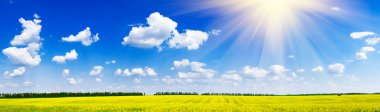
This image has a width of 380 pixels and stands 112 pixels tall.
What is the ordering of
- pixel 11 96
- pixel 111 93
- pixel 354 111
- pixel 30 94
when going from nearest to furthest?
pixel 354 111 → pixel 11 96 → pixel 30 94 → pixel 111 93

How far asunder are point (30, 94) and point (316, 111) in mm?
144244

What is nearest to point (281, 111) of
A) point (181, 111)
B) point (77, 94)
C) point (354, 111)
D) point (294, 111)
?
point (294, 111)

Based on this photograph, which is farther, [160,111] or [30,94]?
[30,94]

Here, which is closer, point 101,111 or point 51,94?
point 101,111

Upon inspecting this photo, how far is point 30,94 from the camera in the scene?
15725 centimetres

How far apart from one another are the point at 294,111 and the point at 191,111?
9389 millimetres

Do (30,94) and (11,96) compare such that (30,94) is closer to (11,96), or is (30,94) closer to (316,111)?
(11,96)

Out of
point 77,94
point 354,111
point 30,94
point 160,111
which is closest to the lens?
point 354,111

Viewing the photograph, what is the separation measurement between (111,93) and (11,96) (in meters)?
49.8

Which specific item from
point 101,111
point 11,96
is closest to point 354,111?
point 101,111

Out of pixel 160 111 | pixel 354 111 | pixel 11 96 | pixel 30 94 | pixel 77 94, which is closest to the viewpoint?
pixel 354 111

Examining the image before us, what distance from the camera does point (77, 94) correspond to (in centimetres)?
17600

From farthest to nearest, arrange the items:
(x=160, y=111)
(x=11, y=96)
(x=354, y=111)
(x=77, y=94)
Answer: (x=77, y=94), (x=11, y=96), (x=160, y=111), (x=354, y=111)

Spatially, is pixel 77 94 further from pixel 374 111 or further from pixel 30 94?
pixel 374 111
